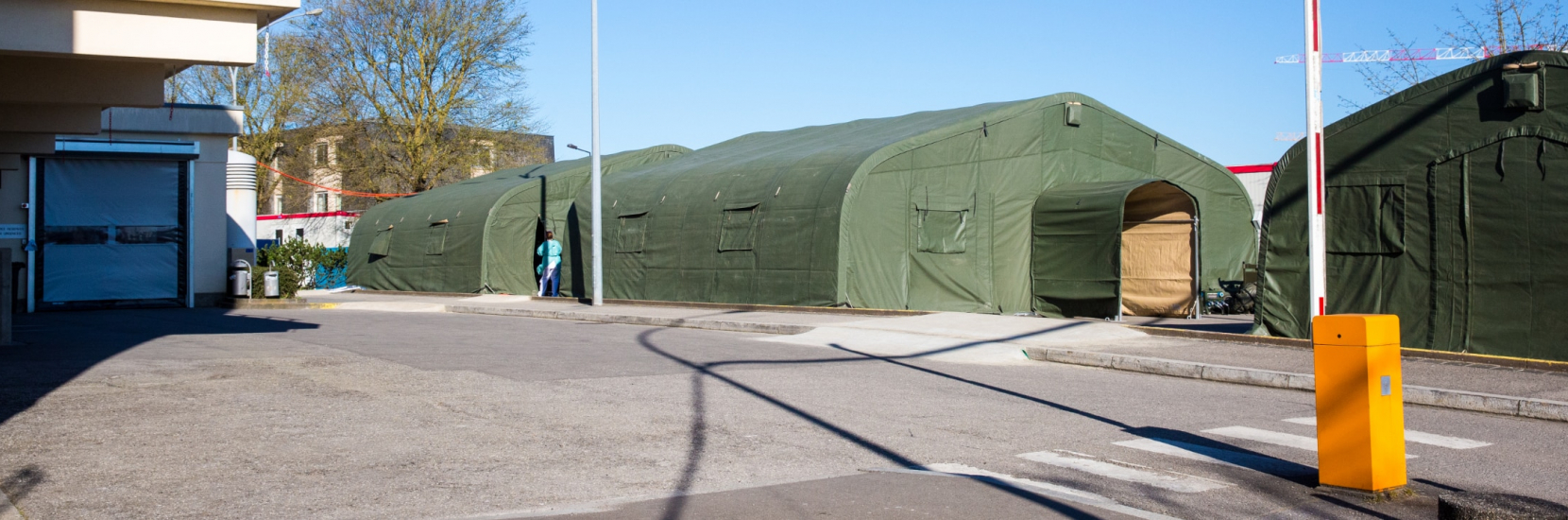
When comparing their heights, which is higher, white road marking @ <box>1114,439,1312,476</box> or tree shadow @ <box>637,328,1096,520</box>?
tree shadow @ <box>637,328,1096,520</box>

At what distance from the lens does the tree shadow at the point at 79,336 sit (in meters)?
9.66

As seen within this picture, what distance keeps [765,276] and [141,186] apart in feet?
45.8

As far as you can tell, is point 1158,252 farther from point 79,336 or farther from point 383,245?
point 383,245

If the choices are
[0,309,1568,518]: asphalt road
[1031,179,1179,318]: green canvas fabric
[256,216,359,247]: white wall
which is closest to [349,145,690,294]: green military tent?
[256,216,359,247]: white wall

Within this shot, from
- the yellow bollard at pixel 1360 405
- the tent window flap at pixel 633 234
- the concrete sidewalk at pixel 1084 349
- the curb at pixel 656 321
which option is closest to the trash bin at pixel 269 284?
the curb at pixel 656 321

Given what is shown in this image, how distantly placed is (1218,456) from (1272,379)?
428 cm

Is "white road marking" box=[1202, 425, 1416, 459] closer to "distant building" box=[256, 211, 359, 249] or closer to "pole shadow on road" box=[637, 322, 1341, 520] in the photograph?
"pole shadow on road" box=[637, 322, 1341, 520]

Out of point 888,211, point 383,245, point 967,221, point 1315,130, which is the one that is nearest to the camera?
point 1315,130

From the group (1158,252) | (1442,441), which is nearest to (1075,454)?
(1442,441)

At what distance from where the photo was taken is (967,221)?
21.8 m

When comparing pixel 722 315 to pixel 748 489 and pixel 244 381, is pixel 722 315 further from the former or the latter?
pixel 748 489

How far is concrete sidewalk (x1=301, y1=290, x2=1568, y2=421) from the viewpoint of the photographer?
32.4 ft

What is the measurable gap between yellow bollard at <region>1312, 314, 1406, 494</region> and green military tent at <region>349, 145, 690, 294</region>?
22.0 meters

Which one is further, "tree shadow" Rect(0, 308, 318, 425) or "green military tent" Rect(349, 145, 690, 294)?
"green military tent" Rect(349, 145, 690, 294)
